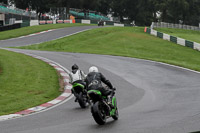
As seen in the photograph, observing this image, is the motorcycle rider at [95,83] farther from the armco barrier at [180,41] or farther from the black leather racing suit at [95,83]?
the armco barrier at [180,41]

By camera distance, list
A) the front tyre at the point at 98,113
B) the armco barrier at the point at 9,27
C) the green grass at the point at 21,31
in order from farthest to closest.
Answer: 1. the armco barrier at the point at 9,27
2. the green grass at the point at 21,31
3. the front tyre at the point at 98,113

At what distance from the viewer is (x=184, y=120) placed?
29.5ft

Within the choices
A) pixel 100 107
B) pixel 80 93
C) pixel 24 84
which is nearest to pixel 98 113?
pixel 100 107

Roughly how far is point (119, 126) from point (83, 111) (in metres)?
2.62

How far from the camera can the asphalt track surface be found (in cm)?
855

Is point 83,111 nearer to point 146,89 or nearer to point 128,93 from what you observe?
point 128,93

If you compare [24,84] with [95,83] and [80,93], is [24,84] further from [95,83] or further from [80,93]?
[95,83]

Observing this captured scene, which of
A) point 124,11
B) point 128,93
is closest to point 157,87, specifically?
point 128,93

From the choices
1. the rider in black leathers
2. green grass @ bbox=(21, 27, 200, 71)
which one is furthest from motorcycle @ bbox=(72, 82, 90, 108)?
green grass @ bbox=(21, 27, 200, 71)

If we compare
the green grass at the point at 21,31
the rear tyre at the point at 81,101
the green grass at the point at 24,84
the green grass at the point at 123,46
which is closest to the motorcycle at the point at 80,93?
the rear tyre at the point at 81,101

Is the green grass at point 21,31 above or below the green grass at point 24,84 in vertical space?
above

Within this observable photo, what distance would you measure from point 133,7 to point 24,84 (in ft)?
278

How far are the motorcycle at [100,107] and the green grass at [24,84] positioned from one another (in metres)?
3.39

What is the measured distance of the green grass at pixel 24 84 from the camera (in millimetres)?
12324
